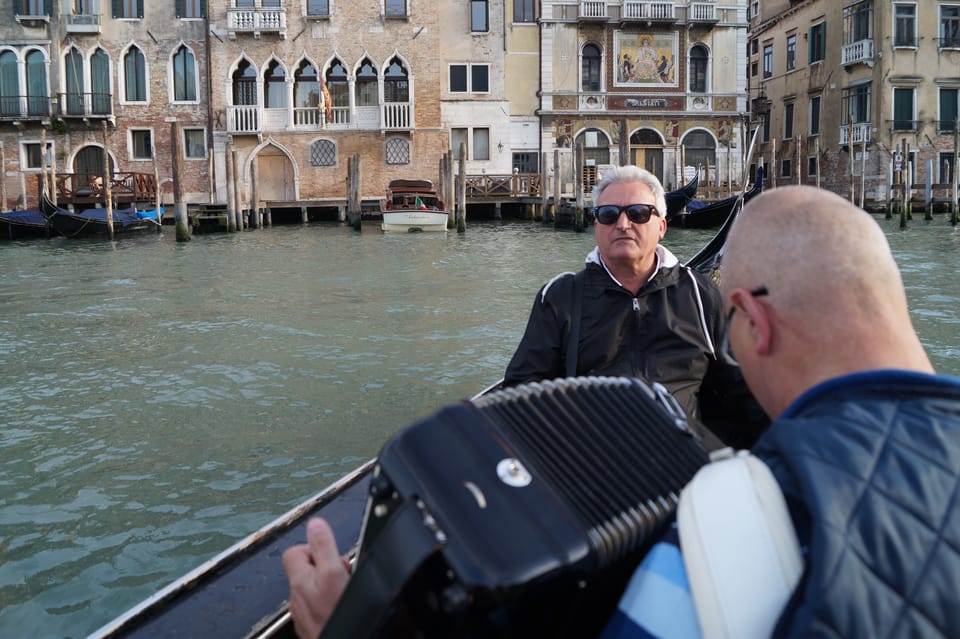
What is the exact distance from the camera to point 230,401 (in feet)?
14.1

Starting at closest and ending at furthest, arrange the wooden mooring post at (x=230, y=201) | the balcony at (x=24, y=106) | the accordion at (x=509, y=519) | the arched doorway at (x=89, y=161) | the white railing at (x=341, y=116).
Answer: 1. the accordion at (x=509, y=519)
2. the wooden mooring post at (x=230, y=201)
3. the balcony at (x=24, y=106)
4. the arched doorway at (x=89, y=161)
5. the white railing at (x=341, y=116)

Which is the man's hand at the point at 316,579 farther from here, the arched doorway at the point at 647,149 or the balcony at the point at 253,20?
the arched doorway at the point at 647,149

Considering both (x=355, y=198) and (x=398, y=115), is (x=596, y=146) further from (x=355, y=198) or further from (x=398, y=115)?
(x=355, y=198)

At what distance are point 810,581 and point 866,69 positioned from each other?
21.3m

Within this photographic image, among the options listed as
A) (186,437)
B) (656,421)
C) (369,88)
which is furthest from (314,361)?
(369,88)

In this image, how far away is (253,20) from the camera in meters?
18.5

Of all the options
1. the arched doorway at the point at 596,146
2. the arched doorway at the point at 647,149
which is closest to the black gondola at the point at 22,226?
the arched doorway at the point at 596,146

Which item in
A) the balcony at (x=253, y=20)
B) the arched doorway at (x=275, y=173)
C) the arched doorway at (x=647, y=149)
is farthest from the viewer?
the arched doorway at (x=647, y=149)

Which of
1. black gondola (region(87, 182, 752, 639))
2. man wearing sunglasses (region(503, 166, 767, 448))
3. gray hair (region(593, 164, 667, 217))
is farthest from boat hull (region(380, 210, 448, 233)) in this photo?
Result: black gondola (region(87, 182, 752, 639))

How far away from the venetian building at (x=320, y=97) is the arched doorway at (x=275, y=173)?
0.07 feet

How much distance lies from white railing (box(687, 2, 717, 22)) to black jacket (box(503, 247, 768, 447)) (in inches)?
735

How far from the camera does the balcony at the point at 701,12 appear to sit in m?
19.4

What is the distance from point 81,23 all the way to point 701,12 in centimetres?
1243

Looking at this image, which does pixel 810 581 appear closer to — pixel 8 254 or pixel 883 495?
pixel 883 495
